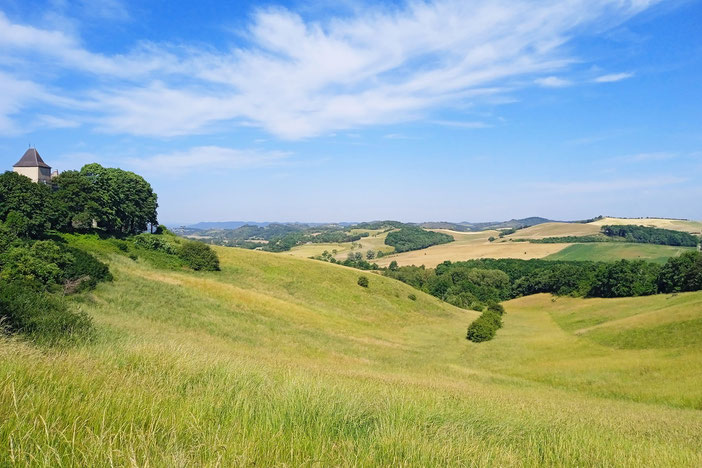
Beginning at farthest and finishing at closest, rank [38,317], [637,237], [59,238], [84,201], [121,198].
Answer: [637,237]
[121,198]
[84,201]
[59,238]
[38,317]

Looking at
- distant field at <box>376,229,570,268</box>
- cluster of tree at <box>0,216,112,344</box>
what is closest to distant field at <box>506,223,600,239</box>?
distant field at <box>376,229,570,268</box>

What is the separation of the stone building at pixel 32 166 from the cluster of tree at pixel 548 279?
269ft

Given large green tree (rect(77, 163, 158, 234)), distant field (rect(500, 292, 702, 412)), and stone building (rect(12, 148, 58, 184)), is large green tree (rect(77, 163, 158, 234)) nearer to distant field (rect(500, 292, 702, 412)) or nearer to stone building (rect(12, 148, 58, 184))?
stone building (rect(12, 148, 58, 184))

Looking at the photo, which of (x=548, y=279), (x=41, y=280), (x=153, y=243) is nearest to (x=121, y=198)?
(x=153, y=243)

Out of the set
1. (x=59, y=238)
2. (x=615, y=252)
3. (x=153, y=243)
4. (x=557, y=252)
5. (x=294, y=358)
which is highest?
(x=59, y=238)

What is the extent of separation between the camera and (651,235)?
165 m

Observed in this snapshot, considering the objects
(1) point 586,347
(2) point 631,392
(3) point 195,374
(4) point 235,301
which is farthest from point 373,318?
(3) point 195,374

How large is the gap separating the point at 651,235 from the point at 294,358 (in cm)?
19281

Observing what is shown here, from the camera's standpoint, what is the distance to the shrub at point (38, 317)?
11383 mm

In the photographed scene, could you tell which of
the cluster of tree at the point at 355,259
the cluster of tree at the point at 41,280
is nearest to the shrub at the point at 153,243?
the cluster of tree at the point at 41,280

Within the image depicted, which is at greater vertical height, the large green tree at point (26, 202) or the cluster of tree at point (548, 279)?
the large green tree at point (26, 202)

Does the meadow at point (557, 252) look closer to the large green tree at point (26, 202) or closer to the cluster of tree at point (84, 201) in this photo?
the cluster of tree at point (84, 201)

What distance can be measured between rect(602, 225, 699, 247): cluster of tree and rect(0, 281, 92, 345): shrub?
186577 mm

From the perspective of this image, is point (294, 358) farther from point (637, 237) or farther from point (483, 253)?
point (637, 237)
